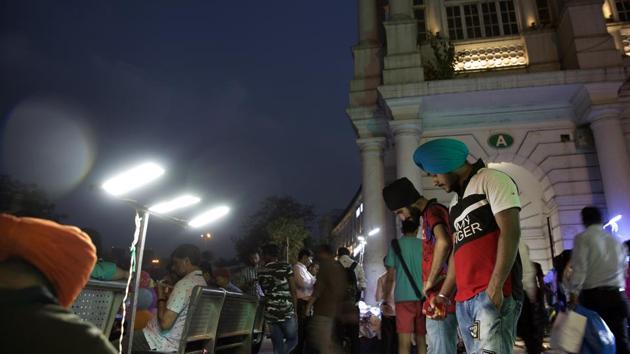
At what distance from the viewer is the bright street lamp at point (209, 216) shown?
13.3 ft

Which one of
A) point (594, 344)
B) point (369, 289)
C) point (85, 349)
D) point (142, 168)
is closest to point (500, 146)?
point (369, 289)

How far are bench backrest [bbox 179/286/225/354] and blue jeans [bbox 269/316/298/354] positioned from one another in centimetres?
253

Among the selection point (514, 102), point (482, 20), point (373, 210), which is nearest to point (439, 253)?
point (373, 210)

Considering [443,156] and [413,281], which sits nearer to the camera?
[443,156]

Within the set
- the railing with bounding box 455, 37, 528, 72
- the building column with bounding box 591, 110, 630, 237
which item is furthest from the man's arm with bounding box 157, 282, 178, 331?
the railing with bounding box 455, 37, 528, 72

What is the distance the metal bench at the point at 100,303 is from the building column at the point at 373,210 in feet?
33.3

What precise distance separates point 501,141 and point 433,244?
1036cm

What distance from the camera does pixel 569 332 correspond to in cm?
404

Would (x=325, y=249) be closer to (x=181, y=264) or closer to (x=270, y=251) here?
(x=270, y=251)

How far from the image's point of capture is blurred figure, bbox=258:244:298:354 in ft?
21.0

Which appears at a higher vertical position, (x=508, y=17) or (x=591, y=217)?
(x=508, y=17)

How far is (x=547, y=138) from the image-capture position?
12945 millimetres

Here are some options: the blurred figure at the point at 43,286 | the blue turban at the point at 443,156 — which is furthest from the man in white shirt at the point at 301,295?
the blurred figure at the point at 43,286

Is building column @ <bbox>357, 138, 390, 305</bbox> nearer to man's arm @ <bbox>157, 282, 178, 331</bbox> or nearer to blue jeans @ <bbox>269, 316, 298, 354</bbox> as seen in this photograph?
blue jeans @ <bbox>269, 316, 298, 354</bbox>
